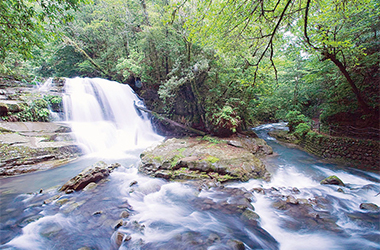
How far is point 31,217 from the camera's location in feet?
11.8

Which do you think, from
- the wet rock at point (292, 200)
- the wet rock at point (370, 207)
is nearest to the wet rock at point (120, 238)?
the wet rock at point (292, 200)

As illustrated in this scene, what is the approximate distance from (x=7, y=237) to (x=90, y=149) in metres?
5.68

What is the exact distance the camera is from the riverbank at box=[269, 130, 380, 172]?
250 inches

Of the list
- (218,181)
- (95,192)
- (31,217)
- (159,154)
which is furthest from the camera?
(159,154)

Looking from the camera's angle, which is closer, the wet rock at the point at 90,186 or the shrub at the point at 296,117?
the wet rock at the point at 90,186

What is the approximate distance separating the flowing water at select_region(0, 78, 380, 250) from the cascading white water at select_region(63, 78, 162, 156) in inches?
110

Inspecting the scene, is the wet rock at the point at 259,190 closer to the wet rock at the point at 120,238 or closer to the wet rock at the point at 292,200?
the wet rock at the point at 292,200

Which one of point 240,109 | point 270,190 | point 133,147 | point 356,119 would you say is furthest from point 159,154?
point 356,119

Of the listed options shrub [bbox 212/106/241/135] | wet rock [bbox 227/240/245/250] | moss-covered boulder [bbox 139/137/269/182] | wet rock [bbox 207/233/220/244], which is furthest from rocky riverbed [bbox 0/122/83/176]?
shrub [bbox 212/106/241/135]

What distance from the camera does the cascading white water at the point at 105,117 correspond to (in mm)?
9117

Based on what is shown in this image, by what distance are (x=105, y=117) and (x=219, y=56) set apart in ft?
31.6

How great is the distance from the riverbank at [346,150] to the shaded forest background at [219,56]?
69 cm

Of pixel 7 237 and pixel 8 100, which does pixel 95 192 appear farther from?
pixel 8 100

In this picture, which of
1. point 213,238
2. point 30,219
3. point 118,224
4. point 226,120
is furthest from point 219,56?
point 30,219
